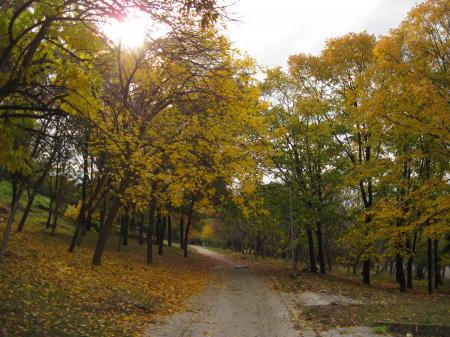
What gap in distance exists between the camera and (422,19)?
15359mm

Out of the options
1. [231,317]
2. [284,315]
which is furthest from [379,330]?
[231,317]

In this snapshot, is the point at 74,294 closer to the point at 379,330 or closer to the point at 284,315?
the point at 284,315

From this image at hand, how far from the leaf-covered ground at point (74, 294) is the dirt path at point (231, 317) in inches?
26.0

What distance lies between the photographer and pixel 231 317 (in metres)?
11.3

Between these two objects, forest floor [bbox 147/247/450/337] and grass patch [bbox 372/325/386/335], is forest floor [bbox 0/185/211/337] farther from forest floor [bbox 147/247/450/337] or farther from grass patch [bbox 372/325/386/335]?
grass patch [bbox 372/325/386/335]

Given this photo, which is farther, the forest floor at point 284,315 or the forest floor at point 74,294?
the forest floor at point 284,315

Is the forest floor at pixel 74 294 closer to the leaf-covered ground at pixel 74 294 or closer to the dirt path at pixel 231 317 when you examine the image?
the leaf-covered ground at pixel 74 294

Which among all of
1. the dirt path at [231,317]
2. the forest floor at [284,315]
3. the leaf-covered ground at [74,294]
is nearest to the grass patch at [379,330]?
the forest floor at [284,315]

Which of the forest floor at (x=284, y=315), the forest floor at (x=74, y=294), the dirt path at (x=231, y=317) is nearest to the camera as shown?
the forest floor at (x=74, y=294)

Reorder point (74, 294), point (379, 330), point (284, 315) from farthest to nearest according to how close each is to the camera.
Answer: point (284, 315) < point (74, 294) < point (379, 330)

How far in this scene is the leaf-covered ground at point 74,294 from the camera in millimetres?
7898

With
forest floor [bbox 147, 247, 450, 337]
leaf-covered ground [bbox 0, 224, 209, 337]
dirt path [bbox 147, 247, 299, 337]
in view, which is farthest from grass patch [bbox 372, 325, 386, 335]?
leaf-covered ground [bbox 0, 224, 209, 337]

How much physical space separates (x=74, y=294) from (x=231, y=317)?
4.32 metres

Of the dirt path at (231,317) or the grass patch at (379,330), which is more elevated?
the grass patch at (379,330)
